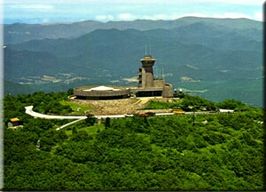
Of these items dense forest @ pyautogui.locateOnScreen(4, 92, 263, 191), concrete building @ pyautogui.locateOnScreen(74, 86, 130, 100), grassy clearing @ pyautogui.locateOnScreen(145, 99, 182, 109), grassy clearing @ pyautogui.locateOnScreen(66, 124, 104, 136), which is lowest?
dense forest @ pyautogui.locateOnScreen(4, 92, 263, 191)

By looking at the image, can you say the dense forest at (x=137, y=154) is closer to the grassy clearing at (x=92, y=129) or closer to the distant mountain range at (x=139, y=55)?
the grassy clearing at (x=92, y=129)

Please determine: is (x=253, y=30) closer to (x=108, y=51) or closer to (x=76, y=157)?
(x=108, y=51)

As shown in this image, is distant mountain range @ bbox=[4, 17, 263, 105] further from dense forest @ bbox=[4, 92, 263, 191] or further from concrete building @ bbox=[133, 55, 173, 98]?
dense forest @ bbox=[4, 92, 263, 191]

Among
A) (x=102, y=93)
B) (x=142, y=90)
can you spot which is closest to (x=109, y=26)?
(x=142, y=90)

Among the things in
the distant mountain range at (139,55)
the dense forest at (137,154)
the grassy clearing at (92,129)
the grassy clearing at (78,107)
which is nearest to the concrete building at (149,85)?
the grassy clearing at (78,107)

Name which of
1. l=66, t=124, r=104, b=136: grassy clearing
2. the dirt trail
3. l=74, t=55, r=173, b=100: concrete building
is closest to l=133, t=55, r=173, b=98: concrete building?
l=74, t=55, r=173, b=100: concrete building

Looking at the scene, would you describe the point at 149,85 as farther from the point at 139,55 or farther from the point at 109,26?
the point at 109,26
